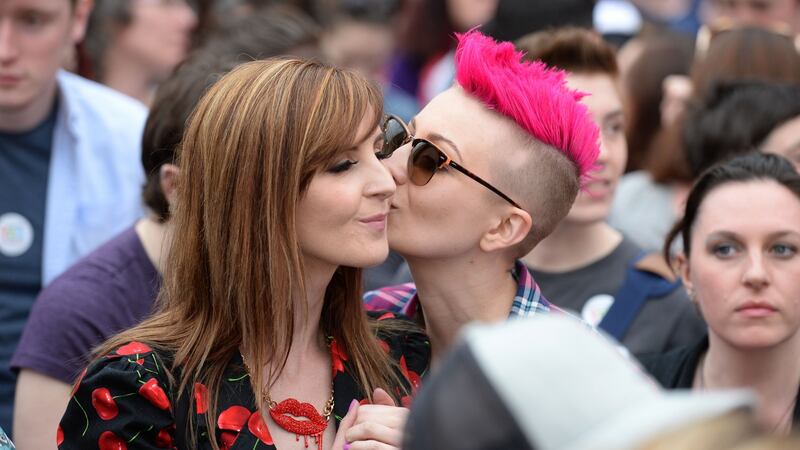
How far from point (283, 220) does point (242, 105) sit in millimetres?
281

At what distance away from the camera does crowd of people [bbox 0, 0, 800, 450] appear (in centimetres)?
134

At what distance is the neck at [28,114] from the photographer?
443cm

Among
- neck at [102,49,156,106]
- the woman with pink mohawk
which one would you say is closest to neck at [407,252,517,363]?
the woman with pink mohawk

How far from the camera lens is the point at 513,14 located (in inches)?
223

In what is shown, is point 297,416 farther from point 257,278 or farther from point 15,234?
point 15,234

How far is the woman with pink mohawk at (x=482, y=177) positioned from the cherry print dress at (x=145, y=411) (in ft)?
2.39

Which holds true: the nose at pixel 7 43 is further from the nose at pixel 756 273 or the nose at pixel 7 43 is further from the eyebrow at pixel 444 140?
the nose at pixel 756 273

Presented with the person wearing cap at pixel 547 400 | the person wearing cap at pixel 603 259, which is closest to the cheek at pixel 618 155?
the person wearing cap at pixel 603 259

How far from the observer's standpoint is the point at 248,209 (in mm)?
2621

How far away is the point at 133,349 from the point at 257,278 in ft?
1.06

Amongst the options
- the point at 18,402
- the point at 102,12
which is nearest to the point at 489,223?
the point at 18,402

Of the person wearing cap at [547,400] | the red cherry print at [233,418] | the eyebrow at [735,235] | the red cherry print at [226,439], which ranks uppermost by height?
the person wearing cap at [547,400]

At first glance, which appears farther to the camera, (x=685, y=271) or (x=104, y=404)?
(x=685, y=271)

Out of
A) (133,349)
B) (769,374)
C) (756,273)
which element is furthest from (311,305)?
(769,374)
